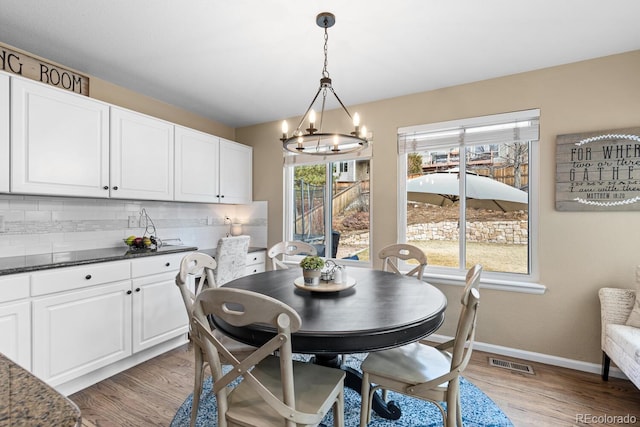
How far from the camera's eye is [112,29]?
2.09 metres

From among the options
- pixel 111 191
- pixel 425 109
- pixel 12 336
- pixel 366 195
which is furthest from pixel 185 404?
pixel 425 109

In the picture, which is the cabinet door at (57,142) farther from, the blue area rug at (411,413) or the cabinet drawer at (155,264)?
the blue area rug at (411,413)

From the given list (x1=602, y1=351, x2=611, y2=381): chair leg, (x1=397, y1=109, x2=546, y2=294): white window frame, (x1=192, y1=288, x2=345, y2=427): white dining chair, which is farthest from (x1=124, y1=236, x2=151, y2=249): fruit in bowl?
(x1=602, y1=351, x2=611, y2=381): chair leg

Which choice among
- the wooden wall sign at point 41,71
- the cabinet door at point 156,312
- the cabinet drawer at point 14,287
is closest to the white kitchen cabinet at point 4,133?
the wooden wall sign at point 41,71

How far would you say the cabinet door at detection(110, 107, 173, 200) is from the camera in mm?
2660

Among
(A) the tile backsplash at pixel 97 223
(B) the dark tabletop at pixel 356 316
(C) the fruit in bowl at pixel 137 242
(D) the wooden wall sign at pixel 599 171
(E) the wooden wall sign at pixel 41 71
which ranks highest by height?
(E) the wooden wall sign at pixel 41 71

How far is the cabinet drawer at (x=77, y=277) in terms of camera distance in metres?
1.97

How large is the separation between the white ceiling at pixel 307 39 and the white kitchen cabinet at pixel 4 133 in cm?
40

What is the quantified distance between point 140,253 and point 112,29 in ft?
5.37

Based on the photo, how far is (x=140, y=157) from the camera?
285cm

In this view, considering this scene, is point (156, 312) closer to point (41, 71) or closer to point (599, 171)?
point (41, 71)

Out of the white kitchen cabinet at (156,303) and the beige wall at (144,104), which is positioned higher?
the beige wall at (144,104)

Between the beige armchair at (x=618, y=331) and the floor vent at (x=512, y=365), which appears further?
the floor vent at (x=512, y=365)

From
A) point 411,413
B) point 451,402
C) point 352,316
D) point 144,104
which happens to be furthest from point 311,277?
point 144,104
